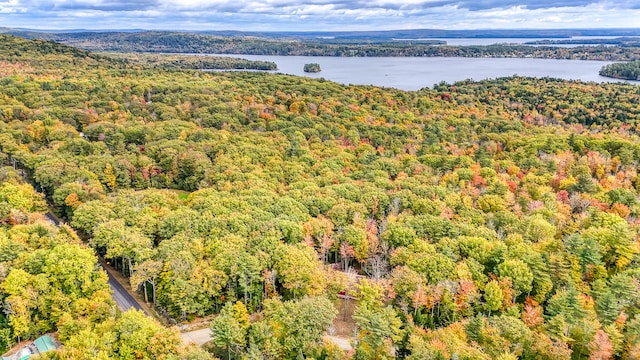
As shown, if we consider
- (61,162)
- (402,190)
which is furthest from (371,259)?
(61,162)

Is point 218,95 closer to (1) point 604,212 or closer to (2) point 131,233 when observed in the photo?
(2) point 131,233

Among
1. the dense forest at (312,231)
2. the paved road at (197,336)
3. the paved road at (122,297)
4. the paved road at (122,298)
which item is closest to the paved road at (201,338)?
the paved road at (197,336)

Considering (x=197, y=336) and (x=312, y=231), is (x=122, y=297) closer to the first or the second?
(x=197, y=336)

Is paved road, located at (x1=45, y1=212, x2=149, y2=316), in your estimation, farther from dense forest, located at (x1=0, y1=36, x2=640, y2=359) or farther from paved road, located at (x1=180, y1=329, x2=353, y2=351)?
paved road, located at (x1=180, y1=329, x2=353, y2=351)

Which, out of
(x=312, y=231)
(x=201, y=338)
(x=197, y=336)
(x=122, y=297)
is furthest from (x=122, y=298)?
(x=312, y=231)

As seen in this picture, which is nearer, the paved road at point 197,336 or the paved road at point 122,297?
the paved road at point 197,336

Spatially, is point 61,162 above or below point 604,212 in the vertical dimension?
above

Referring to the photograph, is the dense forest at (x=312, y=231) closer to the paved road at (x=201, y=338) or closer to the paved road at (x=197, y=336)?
the paved road at (x=201, y=338)

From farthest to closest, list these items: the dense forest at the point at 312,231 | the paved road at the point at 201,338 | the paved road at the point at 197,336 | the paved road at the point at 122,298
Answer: the paved road at the point at 122,298 < the paved road at the point at 197,336 < the paved road at the point at 201,338 < the dense forest at the point at 312,231
